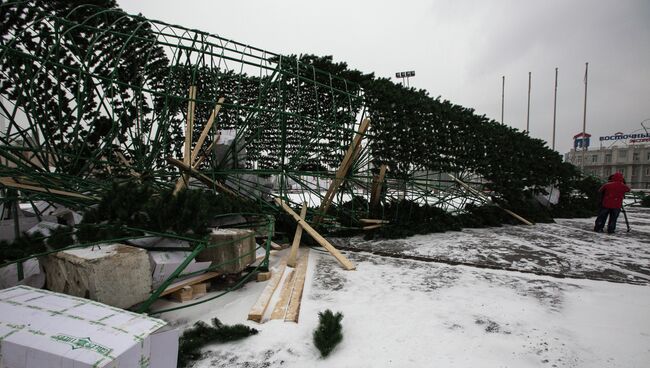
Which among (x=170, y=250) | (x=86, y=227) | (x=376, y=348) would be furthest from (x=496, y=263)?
(x=86, y=227)

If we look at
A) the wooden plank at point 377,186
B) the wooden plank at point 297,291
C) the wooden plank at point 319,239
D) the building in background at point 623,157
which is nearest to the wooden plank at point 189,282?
the wooden plank at point 297,291

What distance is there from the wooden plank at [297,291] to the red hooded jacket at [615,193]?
763 centimetres

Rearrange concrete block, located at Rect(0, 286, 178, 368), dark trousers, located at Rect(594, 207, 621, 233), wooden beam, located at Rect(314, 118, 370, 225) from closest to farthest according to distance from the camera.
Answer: concrete block, located at Rect(0, 286, 178, 368)
wooden beam, located at Rect(314, 118, 370, 225)
dark trousers, located at Rect(594, 207, 621, 233)

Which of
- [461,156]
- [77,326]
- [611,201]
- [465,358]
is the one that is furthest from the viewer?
[461,156]

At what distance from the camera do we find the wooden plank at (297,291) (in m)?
2.76

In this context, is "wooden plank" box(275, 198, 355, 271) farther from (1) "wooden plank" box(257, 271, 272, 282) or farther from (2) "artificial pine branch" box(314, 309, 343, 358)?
(2) "artificial pine branch" box(314, 309, 343, 358)

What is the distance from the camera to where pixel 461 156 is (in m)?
8.19

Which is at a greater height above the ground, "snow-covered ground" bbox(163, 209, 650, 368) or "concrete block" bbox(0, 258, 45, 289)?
"concrete block" bbox(0, 258, 45, 289)

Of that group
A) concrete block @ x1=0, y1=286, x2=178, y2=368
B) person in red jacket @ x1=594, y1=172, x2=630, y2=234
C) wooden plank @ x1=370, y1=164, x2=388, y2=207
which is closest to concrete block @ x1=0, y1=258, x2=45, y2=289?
concrete block @ x1=0, y1=286, x2=178, y2=368

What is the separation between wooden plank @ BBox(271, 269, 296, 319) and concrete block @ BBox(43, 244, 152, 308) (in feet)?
3.92

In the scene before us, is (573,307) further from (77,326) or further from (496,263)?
(77,326)

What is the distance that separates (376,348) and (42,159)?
17.7 ft

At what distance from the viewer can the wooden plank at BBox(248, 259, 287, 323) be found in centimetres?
269

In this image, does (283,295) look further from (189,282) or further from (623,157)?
(623,157)
